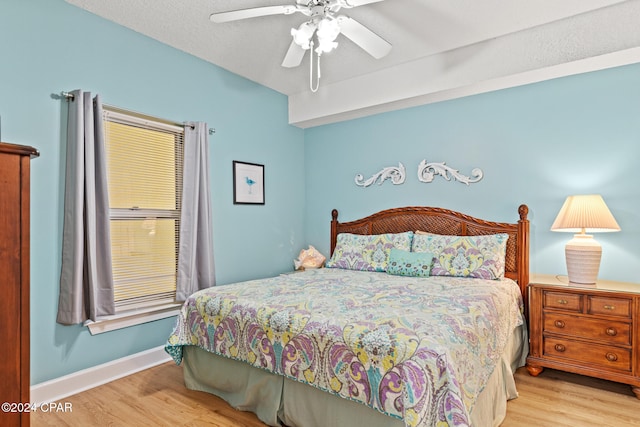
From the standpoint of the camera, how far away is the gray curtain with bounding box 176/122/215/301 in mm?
3162

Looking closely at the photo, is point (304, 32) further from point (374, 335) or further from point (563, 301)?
point (563, 301)

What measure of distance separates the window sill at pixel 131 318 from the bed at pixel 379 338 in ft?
2.04

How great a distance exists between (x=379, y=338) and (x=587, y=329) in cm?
187

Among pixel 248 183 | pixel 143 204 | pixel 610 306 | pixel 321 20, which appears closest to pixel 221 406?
pixel 143 204

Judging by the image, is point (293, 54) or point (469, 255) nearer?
point (293, 54)

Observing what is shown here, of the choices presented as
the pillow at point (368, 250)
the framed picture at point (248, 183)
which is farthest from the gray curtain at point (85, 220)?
the pillow at point (368, 250)

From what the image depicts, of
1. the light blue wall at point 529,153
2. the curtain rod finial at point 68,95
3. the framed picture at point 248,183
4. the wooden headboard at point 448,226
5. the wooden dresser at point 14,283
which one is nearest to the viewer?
the wooden dresser at point 14,283

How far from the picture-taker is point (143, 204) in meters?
2.98

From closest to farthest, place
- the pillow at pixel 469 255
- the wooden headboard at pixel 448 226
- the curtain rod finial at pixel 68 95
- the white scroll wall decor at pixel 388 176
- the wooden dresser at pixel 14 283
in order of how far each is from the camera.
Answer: the wooden dresser at pixel 14 283 < the curtain rod finial at pixel 68 95 < the pillow at pixel 469 255 < the wooden headboard at pixel 448 226 < the white scroll wall decor at pixel 388 176

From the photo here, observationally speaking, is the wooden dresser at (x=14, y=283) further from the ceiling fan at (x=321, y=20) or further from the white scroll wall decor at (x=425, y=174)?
the white scroll wall decor at (x=425, y=174)

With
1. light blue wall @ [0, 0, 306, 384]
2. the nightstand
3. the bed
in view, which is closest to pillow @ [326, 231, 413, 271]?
the bed

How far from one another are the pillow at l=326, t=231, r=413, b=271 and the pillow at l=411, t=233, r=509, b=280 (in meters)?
0.28

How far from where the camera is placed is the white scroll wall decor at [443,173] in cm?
344

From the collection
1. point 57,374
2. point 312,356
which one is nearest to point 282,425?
point 312,356
